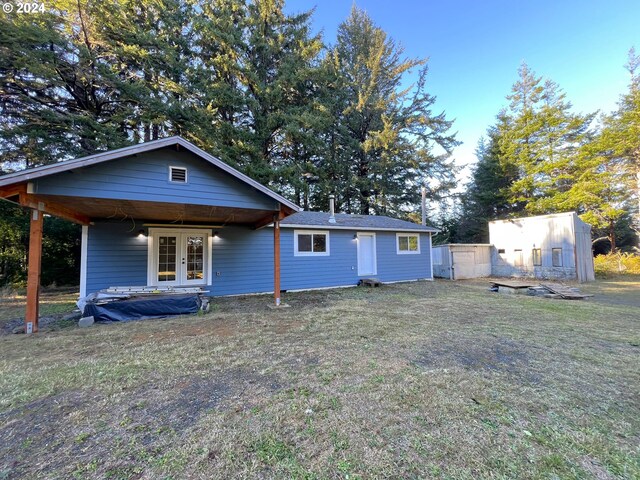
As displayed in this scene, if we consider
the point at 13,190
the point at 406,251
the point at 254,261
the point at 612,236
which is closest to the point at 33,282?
the point at 13,190

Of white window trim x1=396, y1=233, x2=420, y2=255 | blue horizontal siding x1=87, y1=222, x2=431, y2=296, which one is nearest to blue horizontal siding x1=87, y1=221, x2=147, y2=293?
blue horizontal siding x1=87, y1=222, x2=431, y2=296

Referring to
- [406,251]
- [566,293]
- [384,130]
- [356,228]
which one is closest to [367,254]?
[356,228]

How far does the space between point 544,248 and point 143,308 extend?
16.0 meters

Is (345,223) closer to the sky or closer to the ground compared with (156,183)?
closer to the ground

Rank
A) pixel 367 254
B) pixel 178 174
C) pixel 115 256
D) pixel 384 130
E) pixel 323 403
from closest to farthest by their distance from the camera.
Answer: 1. pixel 323 403
2. pixel 178 174
3. pixel 115 256
4. pixel 367 254
5. pixel 384 130

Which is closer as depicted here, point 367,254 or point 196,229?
point 196,229

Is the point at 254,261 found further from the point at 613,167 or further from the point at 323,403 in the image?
the point at 613,167

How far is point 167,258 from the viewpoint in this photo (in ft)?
26.6

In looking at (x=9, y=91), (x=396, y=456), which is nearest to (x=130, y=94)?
(x=9, y=91)

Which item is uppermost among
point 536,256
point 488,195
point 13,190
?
point 488,195

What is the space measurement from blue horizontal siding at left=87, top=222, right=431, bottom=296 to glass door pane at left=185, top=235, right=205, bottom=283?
15.5 inches

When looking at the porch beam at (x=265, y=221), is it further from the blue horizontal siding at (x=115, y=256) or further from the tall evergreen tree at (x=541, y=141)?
the tall evergreen tree at (x=541, y=141)

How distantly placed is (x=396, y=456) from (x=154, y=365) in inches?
117

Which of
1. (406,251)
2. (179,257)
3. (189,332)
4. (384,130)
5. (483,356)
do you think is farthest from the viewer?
(384,130)
